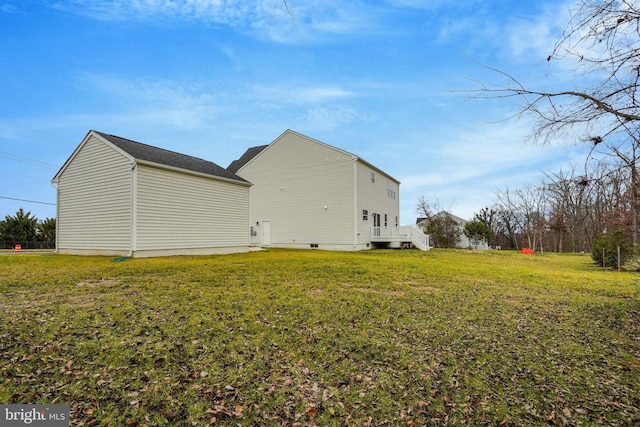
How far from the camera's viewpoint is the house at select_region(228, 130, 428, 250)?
19.1m

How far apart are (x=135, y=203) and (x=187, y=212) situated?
2.36 m

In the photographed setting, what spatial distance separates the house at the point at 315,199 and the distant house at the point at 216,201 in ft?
0.21

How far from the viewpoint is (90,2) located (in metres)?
4.70

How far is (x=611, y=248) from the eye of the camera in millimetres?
13750

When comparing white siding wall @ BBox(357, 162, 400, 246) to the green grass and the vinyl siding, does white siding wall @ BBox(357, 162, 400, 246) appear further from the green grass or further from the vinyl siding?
the green grass

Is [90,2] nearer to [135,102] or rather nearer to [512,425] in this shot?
[512,425]

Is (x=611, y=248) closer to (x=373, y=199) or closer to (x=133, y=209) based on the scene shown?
(x=373, y=199)

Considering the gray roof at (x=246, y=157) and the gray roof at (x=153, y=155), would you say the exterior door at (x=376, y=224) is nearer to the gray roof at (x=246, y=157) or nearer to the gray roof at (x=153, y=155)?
the gray roof at (x=153, y=155)

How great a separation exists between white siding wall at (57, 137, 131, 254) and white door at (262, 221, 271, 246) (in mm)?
10063

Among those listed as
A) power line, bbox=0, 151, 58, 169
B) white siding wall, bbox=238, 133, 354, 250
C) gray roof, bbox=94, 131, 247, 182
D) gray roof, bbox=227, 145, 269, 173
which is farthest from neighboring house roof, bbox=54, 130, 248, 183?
power line, bbox=0, 151, 58, 169

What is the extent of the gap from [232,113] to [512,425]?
1478 centimetres

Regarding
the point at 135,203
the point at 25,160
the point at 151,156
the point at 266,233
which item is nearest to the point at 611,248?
the point at 266,233

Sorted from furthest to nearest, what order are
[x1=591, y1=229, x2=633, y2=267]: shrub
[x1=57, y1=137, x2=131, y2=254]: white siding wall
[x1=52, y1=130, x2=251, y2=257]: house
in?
1. [x1=591, y1=229, x2=633, y2=267]: shrub
2. [x1=57, y1=137, x2=131, y2=254]: white siding wall
3. [x1=52, y1=130, x2=251, y2=257]: house

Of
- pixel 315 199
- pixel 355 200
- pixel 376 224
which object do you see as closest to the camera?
pixel 355 200
